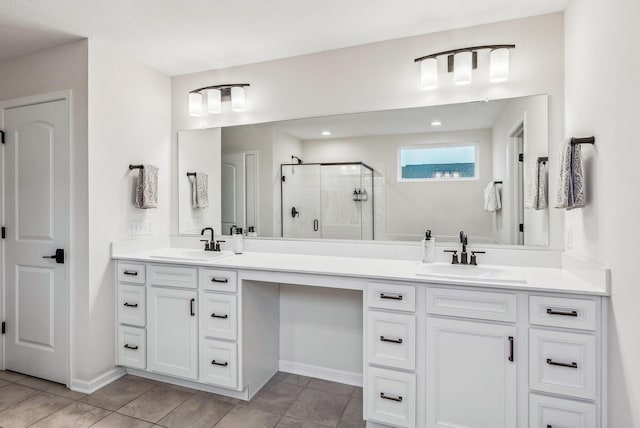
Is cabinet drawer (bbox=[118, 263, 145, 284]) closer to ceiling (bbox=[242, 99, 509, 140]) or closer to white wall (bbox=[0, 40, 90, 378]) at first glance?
white wall (bbox=[0, 40, 90, 378])

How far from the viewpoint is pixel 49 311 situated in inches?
98.7

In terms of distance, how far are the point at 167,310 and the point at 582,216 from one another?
8.31 feet

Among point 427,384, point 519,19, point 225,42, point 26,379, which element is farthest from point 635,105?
point 26,379

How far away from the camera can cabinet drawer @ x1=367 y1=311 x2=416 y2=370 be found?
5.84 ft

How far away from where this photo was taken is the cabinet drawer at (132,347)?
8.02ft

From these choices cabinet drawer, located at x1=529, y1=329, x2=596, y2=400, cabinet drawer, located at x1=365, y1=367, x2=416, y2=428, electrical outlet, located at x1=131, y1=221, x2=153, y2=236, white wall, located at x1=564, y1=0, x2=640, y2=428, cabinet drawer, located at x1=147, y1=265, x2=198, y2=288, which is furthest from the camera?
electrical outlet, located at x1=131, y1=221, x2=153, y2=236

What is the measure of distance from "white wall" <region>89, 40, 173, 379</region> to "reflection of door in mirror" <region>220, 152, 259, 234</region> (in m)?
0.60

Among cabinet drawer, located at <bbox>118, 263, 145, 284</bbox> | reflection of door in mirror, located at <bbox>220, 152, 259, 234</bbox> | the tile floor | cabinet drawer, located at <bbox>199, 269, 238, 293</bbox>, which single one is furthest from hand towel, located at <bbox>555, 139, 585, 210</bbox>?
cabinet drawer, located at <bbox>118, 263, 145, 284</bbox>

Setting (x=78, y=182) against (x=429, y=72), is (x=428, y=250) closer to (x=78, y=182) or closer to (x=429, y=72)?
(x=429, y=72)

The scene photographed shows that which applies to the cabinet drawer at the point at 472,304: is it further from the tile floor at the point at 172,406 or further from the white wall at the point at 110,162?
the white wall at the point at 110,162

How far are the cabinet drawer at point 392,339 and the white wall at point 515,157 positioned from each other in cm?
89

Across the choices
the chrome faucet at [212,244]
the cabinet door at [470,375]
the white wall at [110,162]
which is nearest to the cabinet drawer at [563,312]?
the cabinet door at [470,375]

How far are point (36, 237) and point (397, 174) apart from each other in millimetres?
2654

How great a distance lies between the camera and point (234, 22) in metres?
2.19
